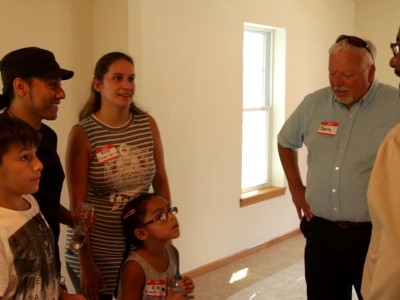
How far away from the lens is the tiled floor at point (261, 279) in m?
3.29

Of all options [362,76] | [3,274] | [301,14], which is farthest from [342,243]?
[301,14]

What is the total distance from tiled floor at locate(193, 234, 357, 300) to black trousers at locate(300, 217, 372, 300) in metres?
1.24

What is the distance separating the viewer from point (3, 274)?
106cm

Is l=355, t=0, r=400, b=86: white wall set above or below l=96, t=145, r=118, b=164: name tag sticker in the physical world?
above

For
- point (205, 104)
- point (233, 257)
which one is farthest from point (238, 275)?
point (205, 104)

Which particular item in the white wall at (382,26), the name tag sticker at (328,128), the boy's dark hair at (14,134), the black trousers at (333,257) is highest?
the white wall at (382,26)

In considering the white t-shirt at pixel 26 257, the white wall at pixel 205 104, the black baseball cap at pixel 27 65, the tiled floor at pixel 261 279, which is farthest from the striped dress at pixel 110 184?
the tiled floor at pixel 261 279

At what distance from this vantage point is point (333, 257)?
199 cm

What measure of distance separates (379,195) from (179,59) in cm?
252

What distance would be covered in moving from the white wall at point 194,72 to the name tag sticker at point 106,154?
121 cm

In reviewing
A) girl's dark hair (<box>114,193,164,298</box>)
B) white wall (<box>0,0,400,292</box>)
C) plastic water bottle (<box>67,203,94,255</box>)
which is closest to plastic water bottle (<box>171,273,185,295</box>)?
girl's dark hair (<box>114,193,164,298</box>)

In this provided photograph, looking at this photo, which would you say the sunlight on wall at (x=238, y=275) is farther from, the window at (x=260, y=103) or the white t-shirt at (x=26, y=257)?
the white t-shirt at (x=26, y=257)

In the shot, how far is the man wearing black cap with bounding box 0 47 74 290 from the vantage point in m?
1.45

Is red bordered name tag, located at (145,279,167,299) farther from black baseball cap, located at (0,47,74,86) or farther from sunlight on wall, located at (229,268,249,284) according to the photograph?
sunlight on wall, located at (229,268,249,284)
